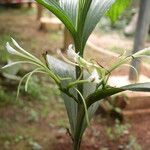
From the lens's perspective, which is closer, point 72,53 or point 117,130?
point 72,53

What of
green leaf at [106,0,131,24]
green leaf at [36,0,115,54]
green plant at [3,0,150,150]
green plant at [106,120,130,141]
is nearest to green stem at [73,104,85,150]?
green plant at [3,0,150,150]

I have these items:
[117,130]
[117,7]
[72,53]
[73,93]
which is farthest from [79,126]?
[117,130]

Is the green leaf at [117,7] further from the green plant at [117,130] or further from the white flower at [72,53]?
the green plant at [117,130]

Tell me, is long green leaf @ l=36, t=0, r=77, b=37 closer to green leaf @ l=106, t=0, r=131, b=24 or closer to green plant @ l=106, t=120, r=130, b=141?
green leaf @ l=106, t=0, r=131, b=24

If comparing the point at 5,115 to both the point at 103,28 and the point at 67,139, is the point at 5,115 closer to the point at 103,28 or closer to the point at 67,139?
the point at 67,139

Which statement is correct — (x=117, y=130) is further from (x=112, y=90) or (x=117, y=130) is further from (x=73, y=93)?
(x=112, y=90)

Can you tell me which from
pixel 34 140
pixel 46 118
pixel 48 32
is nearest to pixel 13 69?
pixel 46 118

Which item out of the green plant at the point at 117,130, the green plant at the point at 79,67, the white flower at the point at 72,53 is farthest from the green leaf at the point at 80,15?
the green plant at the point at 117,130
